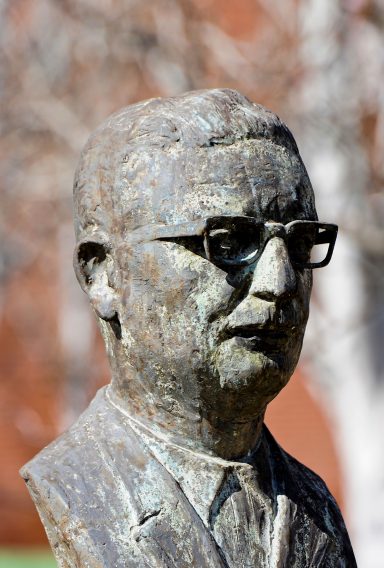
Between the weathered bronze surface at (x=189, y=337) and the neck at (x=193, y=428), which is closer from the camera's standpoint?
the weathered bronze surface at (x=189, y=337)

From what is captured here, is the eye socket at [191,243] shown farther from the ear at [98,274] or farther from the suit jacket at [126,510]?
the suit jacket at [126,510]

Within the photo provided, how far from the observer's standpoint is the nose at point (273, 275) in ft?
12.8

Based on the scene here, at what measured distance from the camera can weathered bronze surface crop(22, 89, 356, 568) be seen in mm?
3896

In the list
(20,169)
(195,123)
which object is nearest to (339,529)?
(195,123)

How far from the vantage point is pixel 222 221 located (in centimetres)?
389

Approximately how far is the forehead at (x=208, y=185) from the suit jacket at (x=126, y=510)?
64cm

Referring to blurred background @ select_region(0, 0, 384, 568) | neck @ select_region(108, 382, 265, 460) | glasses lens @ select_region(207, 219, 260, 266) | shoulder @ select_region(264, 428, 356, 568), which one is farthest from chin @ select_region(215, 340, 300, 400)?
blurred background @ select_region(0, 0, 384, 568)

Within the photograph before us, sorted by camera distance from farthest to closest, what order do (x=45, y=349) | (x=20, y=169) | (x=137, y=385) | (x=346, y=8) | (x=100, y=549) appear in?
(x=45, y=349) → (x=20, y=169) → (x=346, y=8) → (x=137, y=385) → (x=100, y=549)

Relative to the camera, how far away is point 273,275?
391 centimetres

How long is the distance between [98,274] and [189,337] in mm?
402

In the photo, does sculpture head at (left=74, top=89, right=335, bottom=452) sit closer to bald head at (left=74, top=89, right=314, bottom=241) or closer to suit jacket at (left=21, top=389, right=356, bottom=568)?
bald head at (left=74, top=89, right=314, bottom=241)

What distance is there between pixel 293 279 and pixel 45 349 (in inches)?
425

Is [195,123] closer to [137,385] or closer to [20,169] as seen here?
[137,385]

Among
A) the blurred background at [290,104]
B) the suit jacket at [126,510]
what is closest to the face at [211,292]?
the suit jacket at [126,510]
